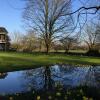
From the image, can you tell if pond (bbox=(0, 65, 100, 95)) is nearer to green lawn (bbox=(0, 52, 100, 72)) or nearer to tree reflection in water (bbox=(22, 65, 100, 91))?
tree reflection in water (bbox=(22, 65, 100, 91))

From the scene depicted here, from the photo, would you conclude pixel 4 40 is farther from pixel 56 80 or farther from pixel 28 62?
pixel 56 80

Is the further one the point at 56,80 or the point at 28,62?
the point at 28,62

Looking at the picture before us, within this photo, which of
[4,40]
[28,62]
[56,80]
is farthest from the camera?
[4,40]

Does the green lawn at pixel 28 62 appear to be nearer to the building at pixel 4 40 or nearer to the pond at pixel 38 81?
the pond at pixel 38 81

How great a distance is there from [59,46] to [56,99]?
170ft

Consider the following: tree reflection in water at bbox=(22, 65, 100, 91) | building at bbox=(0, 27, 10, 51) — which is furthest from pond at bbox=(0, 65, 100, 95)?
building at bbox=(0, 27, 10, 51)

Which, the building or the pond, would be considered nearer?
the pond

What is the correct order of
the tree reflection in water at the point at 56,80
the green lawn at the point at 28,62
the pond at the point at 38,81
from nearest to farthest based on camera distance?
the pond at the point at 38,81 < the tree reflection in water at the point at 56,80 < the green lawn at the point at 28,62

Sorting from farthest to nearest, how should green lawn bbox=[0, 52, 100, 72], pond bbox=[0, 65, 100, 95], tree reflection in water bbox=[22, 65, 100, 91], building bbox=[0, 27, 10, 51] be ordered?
building bbox=[0, 27, 10, 51] → green lawn bbox=[0, 52, 100, 72] → tree reflection in water bbox=[22, 65, 100, 91] → pond bbox=[0, 65, 100, 95]

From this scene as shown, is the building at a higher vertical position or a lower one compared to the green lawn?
higher

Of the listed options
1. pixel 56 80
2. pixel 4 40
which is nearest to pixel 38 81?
pixel 56 80

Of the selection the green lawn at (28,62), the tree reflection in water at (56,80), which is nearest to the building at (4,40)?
the green lawn at (28,62)

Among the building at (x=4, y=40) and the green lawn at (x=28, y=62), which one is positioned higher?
the building at (x=4, y=40)

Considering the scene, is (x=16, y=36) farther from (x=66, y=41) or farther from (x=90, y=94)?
(x=90, y=94)
